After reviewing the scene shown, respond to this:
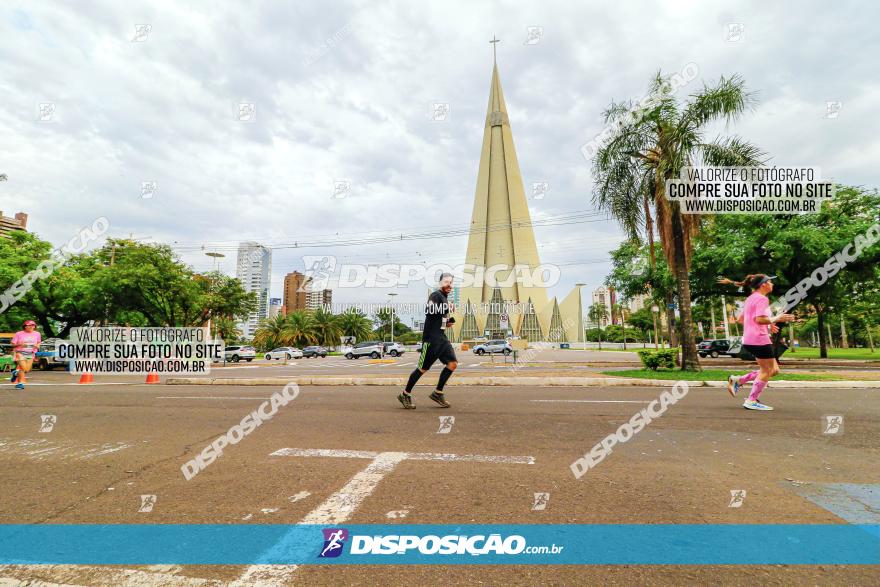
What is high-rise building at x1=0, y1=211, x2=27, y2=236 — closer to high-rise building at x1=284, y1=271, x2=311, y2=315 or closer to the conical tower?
high-rise building at x1=284, y1=271, x2=311, y2=315

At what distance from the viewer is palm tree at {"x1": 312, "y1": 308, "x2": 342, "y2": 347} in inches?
2279

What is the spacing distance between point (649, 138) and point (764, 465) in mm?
12801

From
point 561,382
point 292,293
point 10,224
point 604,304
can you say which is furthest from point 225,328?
point 604,304

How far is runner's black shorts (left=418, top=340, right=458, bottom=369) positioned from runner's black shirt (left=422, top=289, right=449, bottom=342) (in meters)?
0.08

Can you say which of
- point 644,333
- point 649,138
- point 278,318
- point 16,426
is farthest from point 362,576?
Answer: point 644,333

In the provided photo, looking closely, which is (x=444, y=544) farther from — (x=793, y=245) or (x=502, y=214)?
(x=502, y=214)

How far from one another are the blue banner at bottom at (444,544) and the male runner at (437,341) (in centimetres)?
390

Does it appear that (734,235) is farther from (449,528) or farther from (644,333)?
(644,333)

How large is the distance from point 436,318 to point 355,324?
60.8 metres

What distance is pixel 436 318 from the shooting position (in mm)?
6508

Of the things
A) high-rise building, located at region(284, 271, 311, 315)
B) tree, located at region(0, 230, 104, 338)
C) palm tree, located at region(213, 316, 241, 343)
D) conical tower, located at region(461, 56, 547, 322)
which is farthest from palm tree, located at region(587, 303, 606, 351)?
tree, located at region(0, 230, 104, 338)

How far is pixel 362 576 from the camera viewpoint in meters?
1.92

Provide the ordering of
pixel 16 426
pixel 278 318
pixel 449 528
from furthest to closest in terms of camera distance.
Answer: pixel 278 318 → pixel 16 426 → pixel 449 528

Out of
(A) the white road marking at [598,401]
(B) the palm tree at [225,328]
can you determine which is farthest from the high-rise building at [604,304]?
(A) the white road marking at [598,401]
